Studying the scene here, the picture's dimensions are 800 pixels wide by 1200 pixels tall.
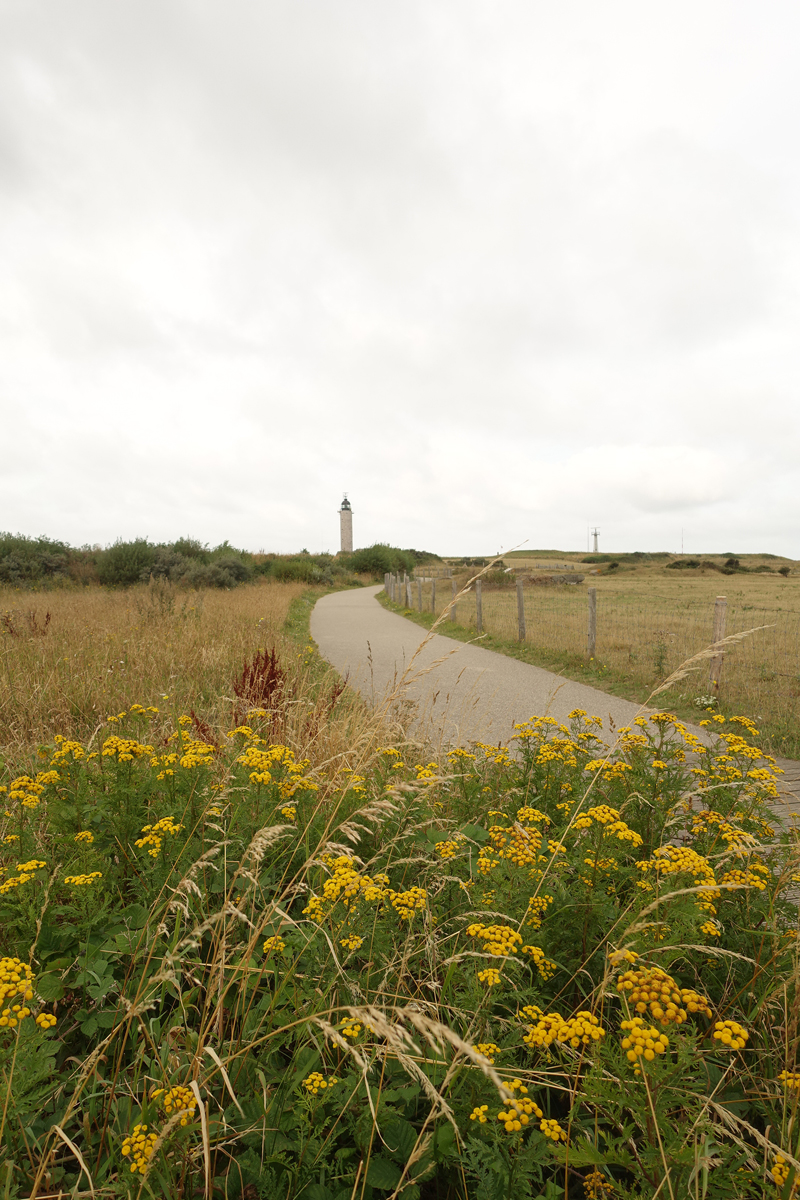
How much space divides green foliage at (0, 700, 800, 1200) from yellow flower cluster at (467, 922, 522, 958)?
0.4 inches

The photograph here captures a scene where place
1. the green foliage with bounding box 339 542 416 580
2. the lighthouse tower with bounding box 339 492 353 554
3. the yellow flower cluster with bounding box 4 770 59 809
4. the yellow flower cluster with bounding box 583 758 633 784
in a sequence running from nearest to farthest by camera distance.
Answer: the yellow flower cluster with bounding box 4 770 59 809, the yellow flower cluster with bounding box 583 758 633 784, the green foliage with bounding box 339 542 416 580, the lighthouse tower with bounding box 339 492 353 554

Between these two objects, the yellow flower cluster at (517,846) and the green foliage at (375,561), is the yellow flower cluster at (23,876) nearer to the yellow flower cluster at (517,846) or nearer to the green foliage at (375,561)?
the yellow flower cluster at (517,846)

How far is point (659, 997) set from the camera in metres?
1.06

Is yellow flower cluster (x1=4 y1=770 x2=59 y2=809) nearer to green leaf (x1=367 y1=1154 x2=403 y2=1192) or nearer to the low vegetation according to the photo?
green leaf (x1=367 y1=1154 x2=403 y2=1192)

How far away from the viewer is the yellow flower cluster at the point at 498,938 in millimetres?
1392

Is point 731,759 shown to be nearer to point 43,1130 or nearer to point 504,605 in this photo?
point 43,1130

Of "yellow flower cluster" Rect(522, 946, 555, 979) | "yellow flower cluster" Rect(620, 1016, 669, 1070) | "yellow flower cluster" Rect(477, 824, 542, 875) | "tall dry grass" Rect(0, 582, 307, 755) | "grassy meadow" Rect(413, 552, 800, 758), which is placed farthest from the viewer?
"grassy meadow" Rect(413, 552, 800, 758)

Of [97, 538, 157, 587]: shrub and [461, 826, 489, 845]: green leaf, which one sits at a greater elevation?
[97, 538, 157, 587]: shrub

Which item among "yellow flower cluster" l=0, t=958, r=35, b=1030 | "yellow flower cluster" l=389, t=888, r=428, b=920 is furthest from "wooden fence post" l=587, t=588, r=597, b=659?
"yellow flower cluster" l=0, t=958, r=35, b=1030

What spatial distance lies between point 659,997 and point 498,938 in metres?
0.49

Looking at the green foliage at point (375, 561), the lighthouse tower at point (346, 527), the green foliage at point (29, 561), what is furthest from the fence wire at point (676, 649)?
the lighthouse tower at point (346, 527)

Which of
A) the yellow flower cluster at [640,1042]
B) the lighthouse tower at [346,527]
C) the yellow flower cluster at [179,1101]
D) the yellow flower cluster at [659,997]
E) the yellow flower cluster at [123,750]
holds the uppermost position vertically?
the lighthouse tower at [346,527]

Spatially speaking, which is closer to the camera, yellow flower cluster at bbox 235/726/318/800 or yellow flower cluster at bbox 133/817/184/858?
yellow flower cluster at bbox 133/817/184/858

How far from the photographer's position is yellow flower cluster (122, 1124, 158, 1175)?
1.10 metres
